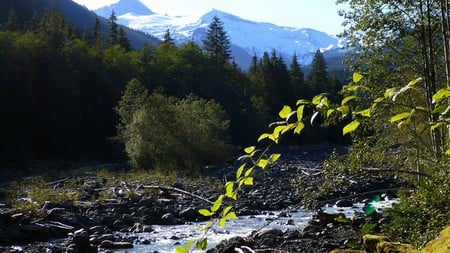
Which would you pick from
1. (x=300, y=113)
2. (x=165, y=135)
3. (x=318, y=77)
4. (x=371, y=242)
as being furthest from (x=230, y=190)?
(x=318, y=77)

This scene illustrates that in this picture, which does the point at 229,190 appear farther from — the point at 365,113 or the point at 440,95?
the point at 440,95

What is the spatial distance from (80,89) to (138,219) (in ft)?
130

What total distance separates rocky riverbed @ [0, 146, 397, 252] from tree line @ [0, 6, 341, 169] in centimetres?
1444

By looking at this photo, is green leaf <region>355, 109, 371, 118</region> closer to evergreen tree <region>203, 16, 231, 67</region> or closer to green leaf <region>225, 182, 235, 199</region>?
green leaf <region>225, 182, 235, 199</region>

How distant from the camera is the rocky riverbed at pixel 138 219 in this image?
12.0 metres

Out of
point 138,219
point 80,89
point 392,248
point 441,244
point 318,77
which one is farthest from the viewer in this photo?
point 318,77

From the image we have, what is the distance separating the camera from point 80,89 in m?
54.2

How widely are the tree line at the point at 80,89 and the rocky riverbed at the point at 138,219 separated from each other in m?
14.4

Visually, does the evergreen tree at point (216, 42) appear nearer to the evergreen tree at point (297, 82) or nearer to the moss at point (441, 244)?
the evergreen tree at point (297, 82)

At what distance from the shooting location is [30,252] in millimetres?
11961

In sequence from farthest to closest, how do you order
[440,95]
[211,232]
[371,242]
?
[211,232] → [371,242] → [440,95]

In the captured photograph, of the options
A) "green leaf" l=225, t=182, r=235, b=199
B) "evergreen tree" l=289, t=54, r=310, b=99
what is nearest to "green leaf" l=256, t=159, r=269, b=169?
"green leaf" l=225, t=182, r=235, b=199

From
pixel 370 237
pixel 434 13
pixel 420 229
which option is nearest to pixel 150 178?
pixel 434 13

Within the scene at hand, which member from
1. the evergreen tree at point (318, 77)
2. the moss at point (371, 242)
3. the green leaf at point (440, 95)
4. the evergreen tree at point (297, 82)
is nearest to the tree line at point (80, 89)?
the evergreen tree at point (297, 82)
